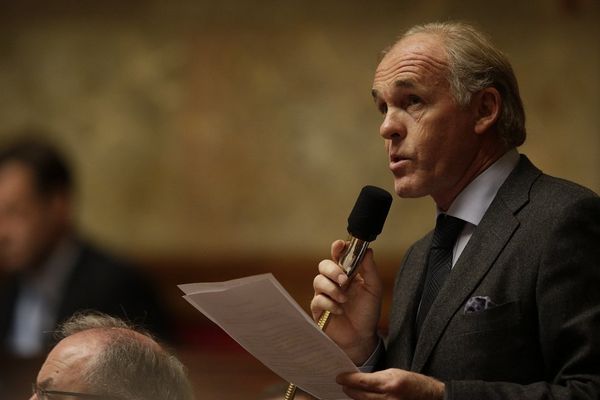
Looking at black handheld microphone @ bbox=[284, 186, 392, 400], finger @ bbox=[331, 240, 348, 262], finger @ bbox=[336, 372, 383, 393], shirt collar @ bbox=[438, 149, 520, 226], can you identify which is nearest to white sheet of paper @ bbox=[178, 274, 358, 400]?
finger @ bbox=[336, 372, 383, 393]

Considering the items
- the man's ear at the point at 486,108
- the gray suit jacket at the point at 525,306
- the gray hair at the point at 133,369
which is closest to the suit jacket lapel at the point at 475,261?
the gray suit jacket at the point at 525,306

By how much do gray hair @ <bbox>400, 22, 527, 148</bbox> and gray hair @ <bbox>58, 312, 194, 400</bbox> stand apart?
697mm

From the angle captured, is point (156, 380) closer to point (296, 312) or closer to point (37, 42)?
point (296, 312)

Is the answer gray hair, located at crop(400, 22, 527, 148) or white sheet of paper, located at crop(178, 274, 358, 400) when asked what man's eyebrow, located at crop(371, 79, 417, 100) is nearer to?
gray hair, located at crop(400, 22, 527, 148)

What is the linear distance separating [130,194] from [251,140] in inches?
26.1

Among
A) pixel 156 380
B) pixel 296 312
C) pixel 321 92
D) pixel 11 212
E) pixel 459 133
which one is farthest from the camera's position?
pixel 321 92

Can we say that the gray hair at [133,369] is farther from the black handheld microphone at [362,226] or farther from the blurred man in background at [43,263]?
the blurred man in background at [43,263]

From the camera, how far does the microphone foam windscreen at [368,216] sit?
1.93 m

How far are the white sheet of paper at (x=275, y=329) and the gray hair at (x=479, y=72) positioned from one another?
557 millimetres

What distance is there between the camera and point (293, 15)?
5512mm

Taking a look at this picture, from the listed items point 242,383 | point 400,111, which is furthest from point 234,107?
point 400,111

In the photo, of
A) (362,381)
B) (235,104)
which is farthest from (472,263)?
(235,104)

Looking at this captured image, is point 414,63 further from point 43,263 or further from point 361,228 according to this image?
point 43,263

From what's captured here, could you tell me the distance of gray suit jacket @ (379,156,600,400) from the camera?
1744 mm
